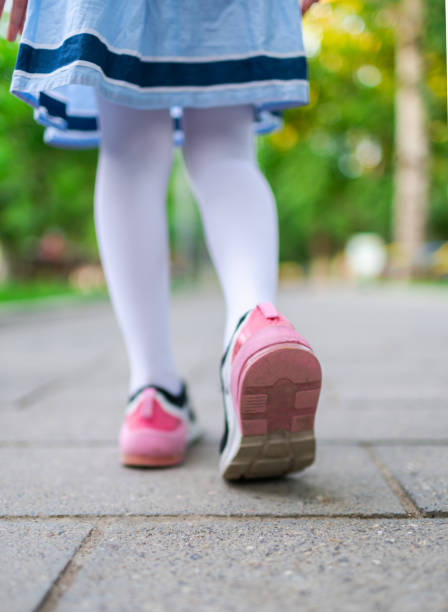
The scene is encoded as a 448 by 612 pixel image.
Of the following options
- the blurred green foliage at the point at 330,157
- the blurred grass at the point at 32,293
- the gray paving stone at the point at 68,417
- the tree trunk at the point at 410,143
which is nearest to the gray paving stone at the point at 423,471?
the gray paving stone at the point at 68,417

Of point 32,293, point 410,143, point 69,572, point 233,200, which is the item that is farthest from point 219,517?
point 410,143

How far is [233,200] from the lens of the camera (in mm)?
1227

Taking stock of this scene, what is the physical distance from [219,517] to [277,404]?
0.64 ft

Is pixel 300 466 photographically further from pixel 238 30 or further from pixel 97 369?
pixel 97 369

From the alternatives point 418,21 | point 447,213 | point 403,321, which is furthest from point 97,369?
point 447,213

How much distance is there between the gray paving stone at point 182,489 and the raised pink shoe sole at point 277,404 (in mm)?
75

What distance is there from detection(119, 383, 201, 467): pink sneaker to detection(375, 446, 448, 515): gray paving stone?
426mm

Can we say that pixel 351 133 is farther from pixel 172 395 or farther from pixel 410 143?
pixel 172 395

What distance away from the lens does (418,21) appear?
10734 millimetres

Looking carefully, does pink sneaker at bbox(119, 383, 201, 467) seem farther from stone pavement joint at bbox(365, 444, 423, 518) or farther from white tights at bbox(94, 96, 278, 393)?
stone pavement joint at bbox(365, 444, 423, 518)

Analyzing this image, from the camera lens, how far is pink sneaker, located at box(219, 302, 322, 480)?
985 mm

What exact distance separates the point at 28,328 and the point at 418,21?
9.07m

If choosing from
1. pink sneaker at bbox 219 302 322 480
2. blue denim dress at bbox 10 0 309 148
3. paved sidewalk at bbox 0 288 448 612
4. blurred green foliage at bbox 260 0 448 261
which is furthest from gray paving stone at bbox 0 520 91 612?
blurred green foliage at bbox 260 0 448 261

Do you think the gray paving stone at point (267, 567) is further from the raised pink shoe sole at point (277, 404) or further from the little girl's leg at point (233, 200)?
the little girl's leg at point (233, 200)
